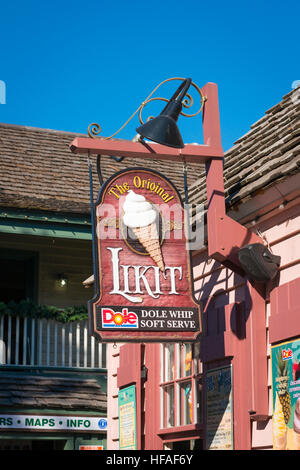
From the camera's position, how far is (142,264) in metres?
7.24

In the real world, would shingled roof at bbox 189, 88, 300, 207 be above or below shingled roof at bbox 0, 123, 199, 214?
below

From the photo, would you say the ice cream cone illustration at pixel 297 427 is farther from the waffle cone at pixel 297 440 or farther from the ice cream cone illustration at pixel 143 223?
the ice cream cone illustration at pixel 143 223

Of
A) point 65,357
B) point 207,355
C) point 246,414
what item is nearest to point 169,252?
point 207,355

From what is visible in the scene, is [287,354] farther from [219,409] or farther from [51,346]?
[51,346]

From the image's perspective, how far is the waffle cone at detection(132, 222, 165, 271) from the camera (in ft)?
24.0

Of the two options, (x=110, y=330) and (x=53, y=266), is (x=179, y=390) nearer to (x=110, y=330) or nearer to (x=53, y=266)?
(x=110, y=330)

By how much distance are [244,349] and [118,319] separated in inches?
45.6

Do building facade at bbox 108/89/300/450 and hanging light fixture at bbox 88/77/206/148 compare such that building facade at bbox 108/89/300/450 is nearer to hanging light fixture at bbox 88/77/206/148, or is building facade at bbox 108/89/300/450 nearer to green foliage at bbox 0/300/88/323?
hanging light fixture at bbox 88/77/206/148

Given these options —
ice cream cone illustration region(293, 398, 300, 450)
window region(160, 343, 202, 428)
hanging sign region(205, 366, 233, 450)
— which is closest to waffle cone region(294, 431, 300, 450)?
ice cream cone illustration region(293, 398, 300, 450)

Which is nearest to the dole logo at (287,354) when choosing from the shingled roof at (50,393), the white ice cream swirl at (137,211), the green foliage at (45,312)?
the white ice cream swirl at (137,211)

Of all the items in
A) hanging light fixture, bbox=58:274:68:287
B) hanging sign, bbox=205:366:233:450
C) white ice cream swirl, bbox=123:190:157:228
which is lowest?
hanging sign, bbox=205:366:233:450

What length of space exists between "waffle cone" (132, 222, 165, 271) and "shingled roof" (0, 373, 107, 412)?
5.64m

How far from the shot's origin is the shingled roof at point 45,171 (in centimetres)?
1342

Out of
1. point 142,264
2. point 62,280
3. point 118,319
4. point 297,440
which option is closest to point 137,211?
point 142,264
